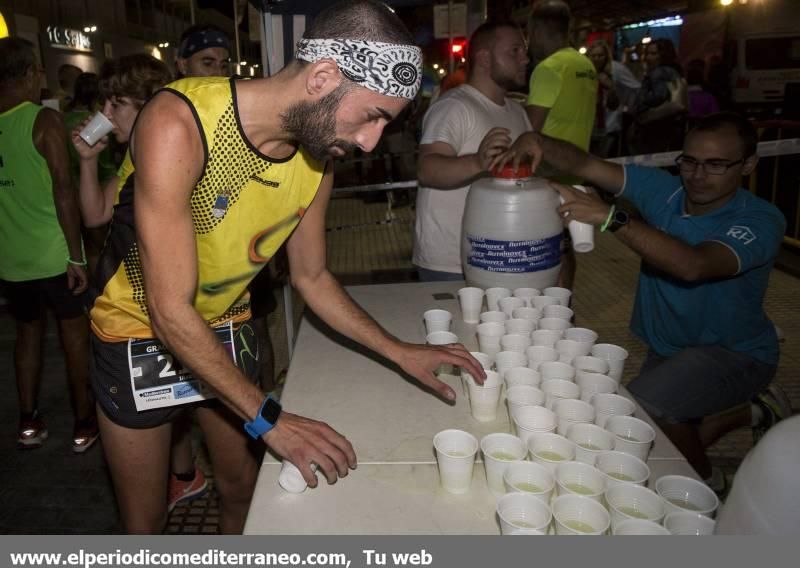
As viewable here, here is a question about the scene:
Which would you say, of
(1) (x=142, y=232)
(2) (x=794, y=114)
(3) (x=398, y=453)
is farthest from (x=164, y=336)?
(2) (x=794, y=114)

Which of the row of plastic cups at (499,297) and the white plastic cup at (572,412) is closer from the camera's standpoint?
the white plastic cup at (572,412)

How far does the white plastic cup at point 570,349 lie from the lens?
1.92m

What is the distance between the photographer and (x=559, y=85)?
4352 millimetres

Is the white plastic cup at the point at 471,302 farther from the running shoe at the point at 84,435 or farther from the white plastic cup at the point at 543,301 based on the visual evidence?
the running shoe at the point at 84,435

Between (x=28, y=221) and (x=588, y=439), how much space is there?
122 inches

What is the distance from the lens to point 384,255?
292 inches

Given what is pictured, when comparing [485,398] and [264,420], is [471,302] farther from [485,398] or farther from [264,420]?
[264,420]

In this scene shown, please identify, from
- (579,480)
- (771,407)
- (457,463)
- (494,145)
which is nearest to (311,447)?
(457,463)

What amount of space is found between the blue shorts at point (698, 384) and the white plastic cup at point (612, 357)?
23.1 inches

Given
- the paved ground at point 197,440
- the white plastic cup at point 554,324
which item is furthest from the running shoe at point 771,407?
the white plastic cup at point 554,324

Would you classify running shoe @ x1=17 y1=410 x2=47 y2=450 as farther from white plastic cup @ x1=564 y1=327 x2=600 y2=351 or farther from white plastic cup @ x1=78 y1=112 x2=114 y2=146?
white plastic cup @ x1=564 y1=327 x2=600 y2=351

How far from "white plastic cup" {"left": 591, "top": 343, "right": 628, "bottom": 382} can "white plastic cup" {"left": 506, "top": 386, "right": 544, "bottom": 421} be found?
32 cm
